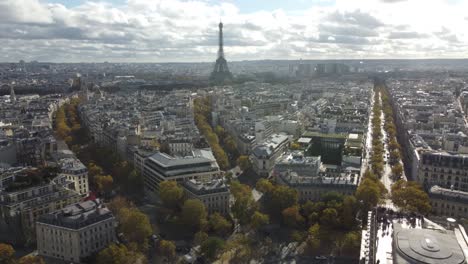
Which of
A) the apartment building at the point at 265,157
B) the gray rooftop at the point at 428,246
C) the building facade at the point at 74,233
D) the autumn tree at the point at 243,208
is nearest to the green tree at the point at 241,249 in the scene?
the autumn tree at the point at 243,208

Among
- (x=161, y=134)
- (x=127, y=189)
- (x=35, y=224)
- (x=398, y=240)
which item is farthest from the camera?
(x=161, y=134)

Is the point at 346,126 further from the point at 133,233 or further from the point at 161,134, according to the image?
the point at 133,233

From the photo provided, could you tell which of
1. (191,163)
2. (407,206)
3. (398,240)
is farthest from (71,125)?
(398,240)

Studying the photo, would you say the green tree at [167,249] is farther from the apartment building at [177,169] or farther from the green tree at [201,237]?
the apartment building at [177,169]

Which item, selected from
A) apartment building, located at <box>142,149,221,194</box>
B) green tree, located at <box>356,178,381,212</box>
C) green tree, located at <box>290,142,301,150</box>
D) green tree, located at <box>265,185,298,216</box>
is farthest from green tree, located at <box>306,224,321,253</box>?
green tree, located at <box>290,142,301,150</box>

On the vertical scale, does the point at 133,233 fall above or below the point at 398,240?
below

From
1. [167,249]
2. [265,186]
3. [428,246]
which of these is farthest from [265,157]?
[428,246]

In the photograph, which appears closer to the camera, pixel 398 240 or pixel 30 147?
pixel 398 240
